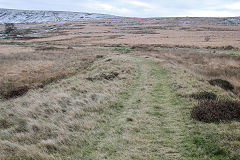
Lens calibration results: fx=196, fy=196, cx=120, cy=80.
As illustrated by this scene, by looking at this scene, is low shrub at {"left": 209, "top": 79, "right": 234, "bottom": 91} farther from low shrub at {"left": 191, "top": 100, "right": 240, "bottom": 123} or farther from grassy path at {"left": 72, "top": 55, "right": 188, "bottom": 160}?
low shrub at {"left": 191, "top": 100, "right": 240, "bottom": 123}

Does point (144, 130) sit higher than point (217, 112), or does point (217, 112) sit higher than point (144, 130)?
point (217, 112)

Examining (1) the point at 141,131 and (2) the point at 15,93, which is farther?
(2) the point at 15,93

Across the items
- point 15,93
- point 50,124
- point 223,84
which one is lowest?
point 15,93

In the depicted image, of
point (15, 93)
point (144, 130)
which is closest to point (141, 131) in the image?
point (144, 130)

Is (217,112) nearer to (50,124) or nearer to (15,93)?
(50,124)

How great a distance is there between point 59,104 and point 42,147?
4610 millimetres

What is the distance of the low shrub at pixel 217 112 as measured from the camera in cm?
790

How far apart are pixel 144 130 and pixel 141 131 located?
0.49 ft

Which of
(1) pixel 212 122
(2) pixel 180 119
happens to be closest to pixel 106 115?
(2) pixel 180 119

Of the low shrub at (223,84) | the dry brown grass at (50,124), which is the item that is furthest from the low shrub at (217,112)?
the low shrub at (223,84)

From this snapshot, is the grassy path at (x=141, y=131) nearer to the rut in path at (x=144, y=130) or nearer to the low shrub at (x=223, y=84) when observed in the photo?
the rut in path at (x=144, y=130)

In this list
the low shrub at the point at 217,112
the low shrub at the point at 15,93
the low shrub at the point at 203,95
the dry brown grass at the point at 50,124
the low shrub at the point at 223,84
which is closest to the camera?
the dry brown grass at the point at 50,124

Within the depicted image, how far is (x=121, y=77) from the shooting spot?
55.3 feet

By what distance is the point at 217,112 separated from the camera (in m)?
8.17
